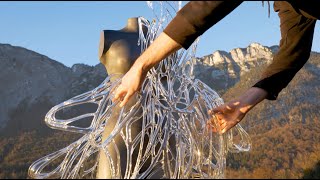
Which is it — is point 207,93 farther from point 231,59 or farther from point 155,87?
point 231,59

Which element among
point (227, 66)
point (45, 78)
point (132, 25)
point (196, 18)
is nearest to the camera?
point (196, 18)

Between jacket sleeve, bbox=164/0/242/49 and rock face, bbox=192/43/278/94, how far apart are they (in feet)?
63.9

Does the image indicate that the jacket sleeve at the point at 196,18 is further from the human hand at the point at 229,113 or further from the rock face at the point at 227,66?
the rock face at the point at 227,66

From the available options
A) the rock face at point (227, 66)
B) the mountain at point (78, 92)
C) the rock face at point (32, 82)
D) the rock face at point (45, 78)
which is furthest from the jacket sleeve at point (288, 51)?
the rock face at point (32, 82)

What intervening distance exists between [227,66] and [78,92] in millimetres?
9641

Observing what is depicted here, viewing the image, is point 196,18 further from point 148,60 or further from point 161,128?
point 161,128

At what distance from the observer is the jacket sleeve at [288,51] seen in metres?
1.20

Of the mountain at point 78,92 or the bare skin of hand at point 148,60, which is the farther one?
the mountain at point 78,92

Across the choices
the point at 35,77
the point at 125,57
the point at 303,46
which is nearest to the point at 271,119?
the point at 125,57

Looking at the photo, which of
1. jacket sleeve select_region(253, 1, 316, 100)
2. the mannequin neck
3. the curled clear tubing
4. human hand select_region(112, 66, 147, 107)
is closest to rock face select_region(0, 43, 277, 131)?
the mannequin neck

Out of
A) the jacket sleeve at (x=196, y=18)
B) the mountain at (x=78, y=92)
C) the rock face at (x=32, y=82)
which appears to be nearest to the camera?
the jacket sleeve at (x=196, y=18)

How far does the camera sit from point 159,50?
0.99m

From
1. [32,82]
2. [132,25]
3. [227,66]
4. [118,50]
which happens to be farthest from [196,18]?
[32,82]

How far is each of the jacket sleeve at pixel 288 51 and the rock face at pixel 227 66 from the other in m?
19.1
